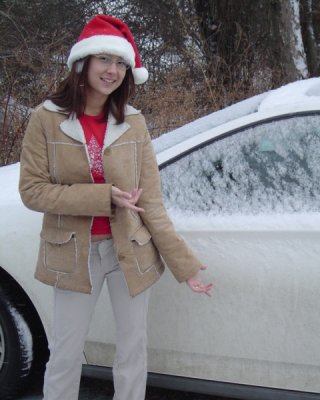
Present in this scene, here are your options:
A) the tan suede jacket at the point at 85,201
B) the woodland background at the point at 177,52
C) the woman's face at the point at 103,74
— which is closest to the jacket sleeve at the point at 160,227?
the tan suede jacket at the point at 85,201

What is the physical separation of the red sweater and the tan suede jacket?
0.02 m

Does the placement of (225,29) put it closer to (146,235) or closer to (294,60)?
(294,60)

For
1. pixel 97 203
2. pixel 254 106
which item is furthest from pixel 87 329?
pixel 254 106

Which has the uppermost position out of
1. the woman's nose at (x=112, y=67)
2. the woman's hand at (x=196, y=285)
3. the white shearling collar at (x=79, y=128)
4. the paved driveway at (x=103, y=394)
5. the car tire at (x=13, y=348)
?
the woman's nose at (x=112, y=67)

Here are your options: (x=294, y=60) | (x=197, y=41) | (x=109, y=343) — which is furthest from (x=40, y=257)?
(x=197, y=41)

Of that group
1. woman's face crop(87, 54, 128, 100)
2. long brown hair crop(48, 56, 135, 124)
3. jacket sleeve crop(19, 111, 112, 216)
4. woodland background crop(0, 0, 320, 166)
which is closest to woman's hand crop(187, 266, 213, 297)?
jacket sleeve crop(19, 111, 112, 216)

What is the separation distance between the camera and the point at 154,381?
7.76ft

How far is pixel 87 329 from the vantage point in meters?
2.07

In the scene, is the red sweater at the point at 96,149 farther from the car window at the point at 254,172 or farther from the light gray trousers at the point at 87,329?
the car window at the point at 254,172

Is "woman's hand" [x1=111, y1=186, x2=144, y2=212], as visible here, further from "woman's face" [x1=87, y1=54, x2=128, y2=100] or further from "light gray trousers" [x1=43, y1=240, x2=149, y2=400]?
"woman's face" [x1=87, y1=54, x2=128, y2=100]

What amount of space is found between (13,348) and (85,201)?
1051 millimetres

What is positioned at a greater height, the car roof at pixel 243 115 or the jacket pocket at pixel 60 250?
the car roof at pixel 243 115

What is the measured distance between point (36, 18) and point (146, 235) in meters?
11.8

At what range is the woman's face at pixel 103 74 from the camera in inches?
74.4
